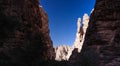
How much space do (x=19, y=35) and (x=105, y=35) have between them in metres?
10.4

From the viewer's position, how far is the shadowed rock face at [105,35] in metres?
22.3

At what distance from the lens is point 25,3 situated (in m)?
31.7

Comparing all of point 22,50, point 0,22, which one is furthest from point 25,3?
point 22,50

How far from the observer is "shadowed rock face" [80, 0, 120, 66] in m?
22.3

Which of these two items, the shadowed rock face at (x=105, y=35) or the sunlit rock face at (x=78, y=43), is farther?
the sunlit rock face at (x=78, y=43)

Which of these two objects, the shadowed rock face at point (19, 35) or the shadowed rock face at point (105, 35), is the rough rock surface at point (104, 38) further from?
the shadowed rock face at point (19, 35)

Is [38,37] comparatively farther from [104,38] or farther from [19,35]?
[104,38]

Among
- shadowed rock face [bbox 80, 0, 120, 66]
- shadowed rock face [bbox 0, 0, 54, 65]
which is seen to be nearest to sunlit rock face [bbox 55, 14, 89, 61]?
shadowed rock face [bbox 0, 0, 54, 65]

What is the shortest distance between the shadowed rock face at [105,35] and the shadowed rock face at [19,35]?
7.38 m

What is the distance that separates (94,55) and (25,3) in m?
13.6

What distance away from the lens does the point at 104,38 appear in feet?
80.5

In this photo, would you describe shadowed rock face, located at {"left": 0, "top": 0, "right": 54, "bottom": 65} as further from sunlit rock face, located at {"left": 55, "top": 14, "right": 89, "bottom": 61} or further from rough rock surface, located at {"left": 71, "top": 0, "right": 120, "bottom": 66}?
sunlit rock face, located at {"left": 55, "top": 14, "right": 89, "bottom": 61}

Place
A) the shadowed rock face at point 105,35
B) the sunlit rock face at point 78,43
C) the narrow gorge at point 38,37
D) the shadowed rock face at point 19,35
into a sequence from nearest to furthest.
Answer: the shadowed rock face at point 105,35 → the narrow gorge at point 38,37 → the shadowed rock face at point 19,35 → the sunlit rock face at point 78,43

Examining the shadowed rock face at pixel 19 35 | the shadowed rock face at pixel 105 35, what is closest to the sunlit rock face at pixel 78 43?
the shadowed rock face at pixel 19 35
